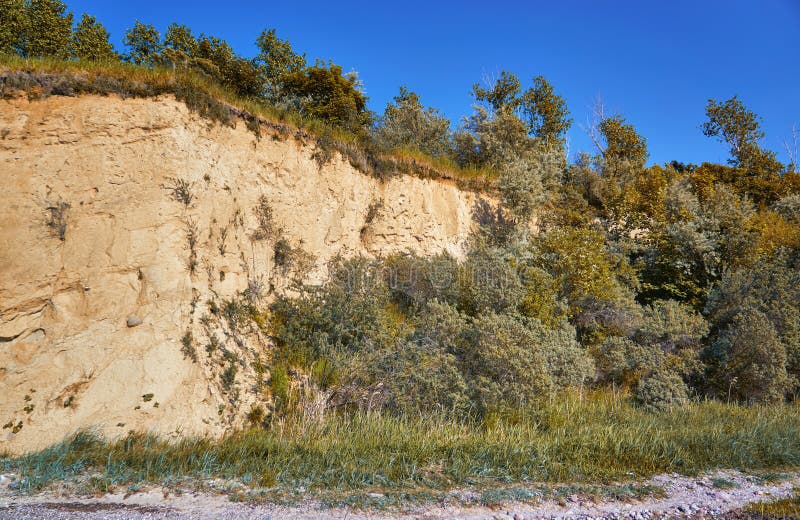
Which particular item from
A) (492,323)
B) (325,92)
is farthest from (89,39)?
(492,323)

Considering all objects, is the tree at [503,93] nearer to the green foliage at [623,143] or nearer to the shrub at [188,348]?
the green foliage at [623,143]

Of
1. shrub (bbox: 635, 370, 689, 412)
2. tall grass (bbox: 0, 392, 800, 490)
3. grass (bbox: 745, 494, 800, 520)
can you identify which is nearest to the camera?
grass (bbox: 745, 494, 800, 520)

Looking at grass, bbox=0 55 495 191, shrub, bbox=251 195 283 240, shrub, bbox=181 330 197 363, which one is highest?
grass, bbox=0 55 495 191

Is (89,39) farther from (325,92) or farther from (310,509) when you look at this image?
(310,509)

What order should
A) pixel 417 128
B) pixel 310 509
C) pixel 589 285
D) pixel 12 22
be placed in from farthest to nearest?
pixel 417 128
pixel 12 22
pixel 589 285
pixel 310 509

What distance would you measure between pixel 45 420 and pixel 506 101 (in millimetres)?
18997

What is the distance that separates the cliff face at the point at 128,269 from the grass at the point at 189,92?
0.92 feet

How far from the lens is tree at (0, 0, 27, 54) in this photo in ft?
47.3

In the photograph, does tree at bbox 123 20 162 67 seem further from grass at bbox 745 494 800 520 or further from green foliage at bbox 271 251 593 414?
grass at bbox 745 494 800 520

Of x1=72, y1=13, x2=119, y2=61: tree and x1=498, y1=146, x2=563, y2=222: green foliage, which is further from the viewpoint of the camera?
x1=72, y1=13, x2=119, y2=61: tree

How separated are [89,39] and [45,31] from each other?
164cm

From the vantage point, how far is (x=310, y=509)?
4.76 metres

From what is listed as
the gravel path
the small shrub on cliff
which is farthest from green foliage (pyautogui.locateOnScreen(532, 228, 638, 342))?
the small shrub on cliff

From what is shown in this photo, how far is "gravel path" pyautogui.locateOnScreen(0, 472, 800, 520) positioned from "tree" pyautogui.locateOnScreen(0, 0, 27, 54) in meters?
15.3
